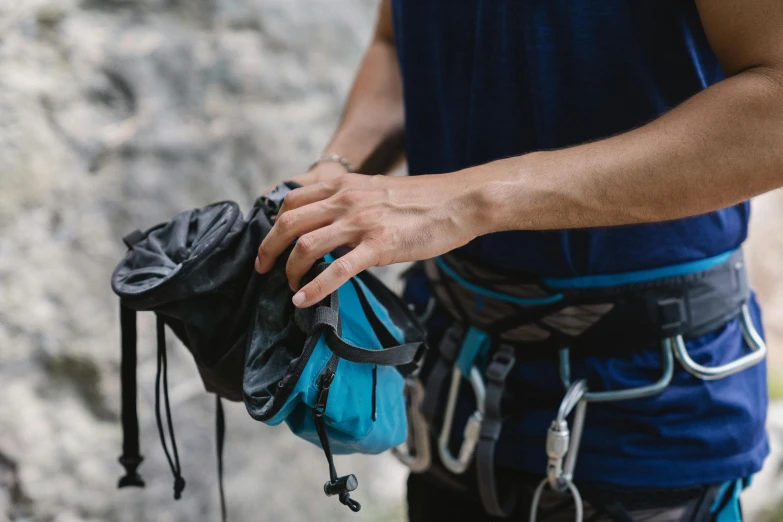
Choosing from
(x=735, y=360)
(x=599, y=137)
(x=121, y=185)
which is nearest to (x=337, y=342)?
(x=599, y=137)

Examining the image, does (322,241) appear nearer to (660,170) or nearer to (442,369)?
(660,170)

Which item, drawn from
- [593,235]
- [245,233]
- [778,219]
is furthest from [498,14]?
[778,219]

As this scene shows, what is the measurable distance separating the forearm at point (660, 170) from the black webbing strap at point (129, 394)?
1.79 feet

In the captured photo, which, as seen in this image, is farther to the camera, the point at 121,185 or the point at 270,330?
the point at 121,185

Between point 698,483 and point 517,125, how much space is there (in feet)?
1.91

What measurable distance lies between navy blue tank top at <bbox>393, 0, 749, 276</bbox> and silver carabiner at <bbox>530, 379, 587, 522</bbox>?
18 centimetres

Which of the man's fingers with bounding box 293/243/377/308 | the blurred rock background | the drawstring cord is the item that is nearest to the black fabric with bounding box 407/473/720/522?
the drawstring cord

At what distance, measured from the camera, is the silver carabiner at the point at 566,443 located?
1066 mm

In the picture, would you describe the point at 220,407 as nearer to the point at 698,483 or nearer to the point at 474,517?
the point at 474,517

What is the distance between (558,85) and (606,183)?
0.24m

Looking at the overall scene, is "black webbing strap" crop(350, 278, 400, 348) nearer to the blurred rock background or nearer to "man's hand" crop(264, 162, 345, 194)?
"man's hand" crop(264, 162, 345, 194)

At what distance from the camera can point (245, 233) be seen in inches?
38.0

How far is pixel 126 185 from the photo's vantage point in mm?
1952

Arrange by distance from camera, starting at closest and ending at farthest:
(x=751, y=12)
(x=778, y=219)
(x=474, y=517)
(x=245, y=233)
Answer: (x=751, y=12) → (x=245, y=233) → (x=474, y=517) → (x=778, y=219)
